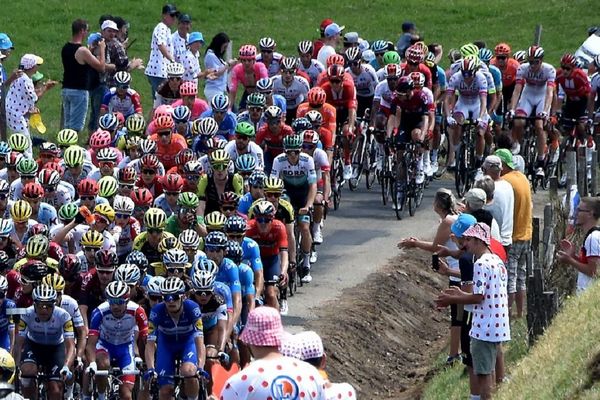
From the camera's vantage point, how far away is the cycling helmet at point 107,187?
773 inches

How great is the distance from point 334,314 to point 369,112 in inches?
251

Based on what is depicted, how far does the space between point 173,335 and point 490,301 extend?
122 inches

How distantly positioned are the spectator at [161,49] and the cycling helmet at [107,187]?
773 cm

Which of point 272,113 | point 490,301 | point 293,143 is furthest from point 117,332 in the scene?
point 272,113

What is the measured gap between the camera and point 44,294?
1631 cm

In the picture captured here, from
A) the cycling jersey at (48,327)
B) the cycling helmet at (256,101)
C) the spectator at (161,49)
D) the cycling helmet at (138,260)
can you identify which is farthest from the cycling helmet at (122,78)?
the cycling jersey at (48,327)

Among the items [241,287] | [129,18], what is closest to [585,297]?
[241,287]

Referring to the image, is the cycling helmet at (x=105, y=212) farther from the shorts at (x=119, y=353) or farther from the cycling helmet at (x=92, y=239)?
the shorts at (x=119, y=353)

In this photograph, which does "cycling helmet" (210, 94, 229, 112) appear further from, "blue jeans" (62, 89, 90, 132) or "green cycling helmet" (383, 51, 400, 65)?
"green cycling helmet" (383, 51, 400, 65)

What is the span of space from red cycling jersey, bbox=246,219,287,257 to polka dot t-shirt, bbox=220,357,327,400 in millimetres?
8689

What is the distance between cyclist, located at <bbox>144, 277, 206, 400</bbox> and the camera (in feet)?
52.7

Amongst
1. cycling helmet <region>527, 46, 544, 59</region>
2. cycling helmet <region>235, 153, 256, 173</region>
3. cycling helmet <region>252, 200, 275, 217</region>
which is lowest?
cycling helmet <region>252, 200, 275, 217</region>

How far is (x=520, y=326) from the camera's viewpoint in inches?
753

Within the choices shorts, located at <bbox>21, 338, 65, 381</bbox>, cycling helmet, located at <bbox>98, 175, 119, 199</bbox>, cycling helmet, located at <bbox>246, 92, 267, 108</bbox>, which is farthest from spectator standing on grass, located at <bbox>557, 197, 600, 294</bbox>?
cycling helmet, located at <bbox>246, 92, 267, 108</bbox>
